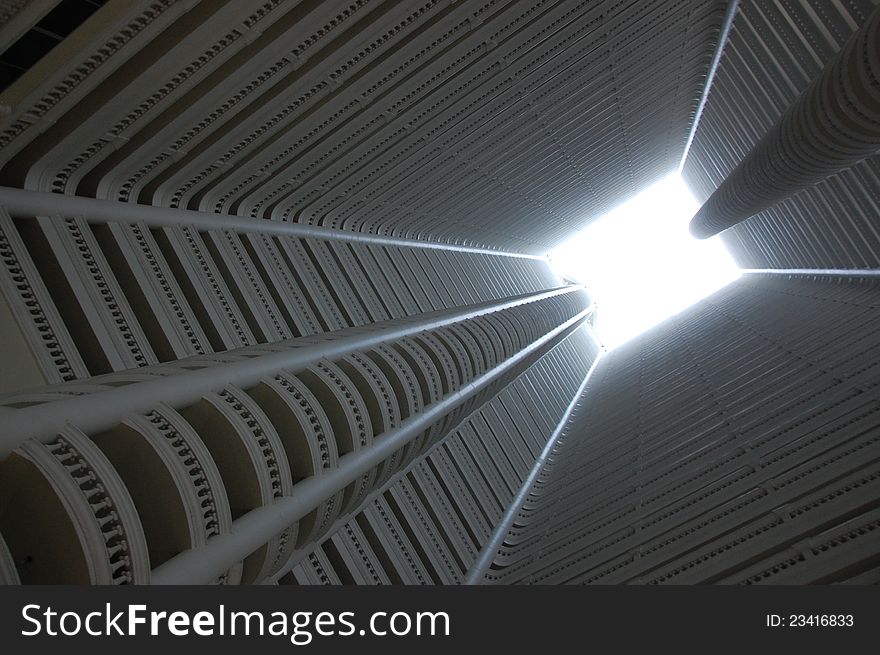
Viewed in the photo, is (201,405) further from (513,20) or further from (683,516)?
(513,20)

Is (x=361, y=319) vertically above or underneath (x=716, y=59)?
underneath

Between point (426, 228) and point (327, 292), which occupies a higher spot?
point (426, 228)

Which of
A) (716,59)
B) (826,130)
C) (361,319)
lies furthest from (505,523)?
(716,59)

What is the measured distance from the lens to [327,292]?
56.3 ft

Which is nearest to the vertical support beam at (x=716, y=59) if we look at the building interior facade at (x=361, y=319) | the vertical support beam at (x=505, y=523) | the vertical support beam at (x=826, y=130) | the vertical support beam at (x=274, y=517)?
the building interior facade at (x=361, y=319)

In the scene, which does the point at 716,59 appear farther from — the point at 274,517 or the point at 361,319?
the point at 274,517

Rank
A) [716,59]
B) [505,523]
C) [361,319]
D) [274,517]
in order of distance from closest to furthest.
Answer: [274,517], [361,319], [505,523], [716,59]

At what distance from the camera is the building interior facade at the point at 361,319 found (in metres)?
6.90

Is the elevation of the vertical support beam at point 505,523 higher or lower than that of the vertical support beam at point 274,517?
lower

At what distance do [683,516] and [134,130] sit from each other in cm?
951

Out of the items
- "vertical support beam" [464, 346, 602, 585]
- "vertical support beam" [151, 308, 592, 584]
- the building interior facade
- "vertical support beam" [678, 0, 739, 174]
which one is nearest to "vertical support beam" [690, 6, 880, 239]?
the building interior facade

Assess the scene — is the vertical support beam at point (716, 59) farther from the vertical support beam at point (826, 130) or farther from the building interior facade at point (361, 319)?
the vertical support beam at point (826, 130)

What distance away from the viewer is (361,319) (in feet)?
60.6

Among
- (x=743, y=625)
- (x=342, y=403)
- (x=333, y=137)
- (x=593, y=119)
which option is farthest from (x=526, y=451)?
(x=743, y=625)
